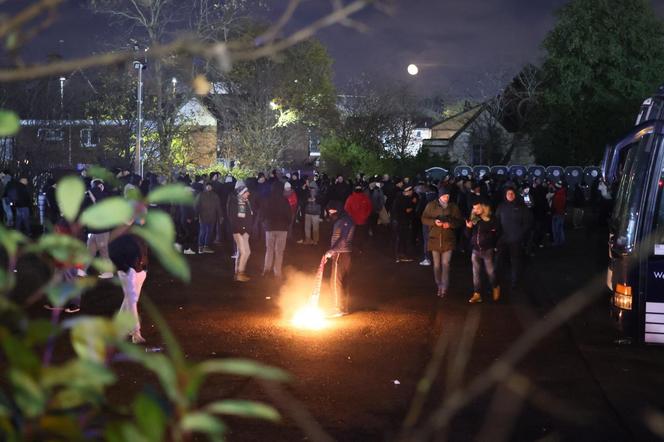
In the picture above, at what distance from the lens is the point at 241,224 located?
17.6 m

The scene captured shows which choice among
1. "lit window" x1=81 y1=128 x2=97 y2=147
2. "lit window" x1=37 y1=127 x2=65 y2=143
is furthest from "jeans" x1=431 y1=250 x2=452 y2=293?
"lit window" x1=81 y1=128 x2=97 y2=147

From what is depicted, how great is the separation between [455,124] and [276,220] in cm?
6588

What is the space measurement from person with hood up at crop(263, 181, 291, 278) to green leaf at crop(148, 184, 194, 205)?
1482cm

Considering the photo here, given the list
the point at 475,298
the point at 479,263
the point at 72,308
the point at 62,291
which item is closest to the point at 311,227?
the point at 479,263

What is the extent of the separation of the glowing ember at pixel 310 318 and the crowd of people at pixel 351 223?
332mm

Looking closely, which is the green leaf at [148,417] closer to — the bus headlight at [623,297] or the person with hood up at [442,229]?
the bus headlight at [623,297]

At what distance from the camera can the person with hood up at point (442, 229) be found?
15.0 meters

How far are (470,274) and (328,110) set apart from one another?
3779 centimetres

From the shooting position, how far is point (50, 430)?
205cm

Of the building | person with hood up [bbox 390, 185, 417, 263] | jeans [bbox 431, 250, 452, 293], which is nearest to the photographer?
jeans [bbox 431, 250, 452, 293]

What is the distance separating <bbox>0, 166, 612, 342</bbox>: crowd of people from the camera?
13.4 metres

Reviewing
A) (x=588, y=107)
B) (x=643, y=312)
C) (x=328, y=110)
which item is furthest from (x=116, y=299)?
(x=588, y=107)

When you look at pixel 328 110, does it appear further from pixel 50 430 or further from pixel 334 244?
pixel 50 430

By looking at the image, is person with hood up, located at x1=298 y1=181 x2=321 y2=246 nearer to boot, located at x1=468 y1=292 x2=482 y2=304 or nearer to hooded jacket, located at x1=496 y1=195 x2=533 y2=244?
hooded jacket, located at x1=496 y1=195 x2=533 y2=244
